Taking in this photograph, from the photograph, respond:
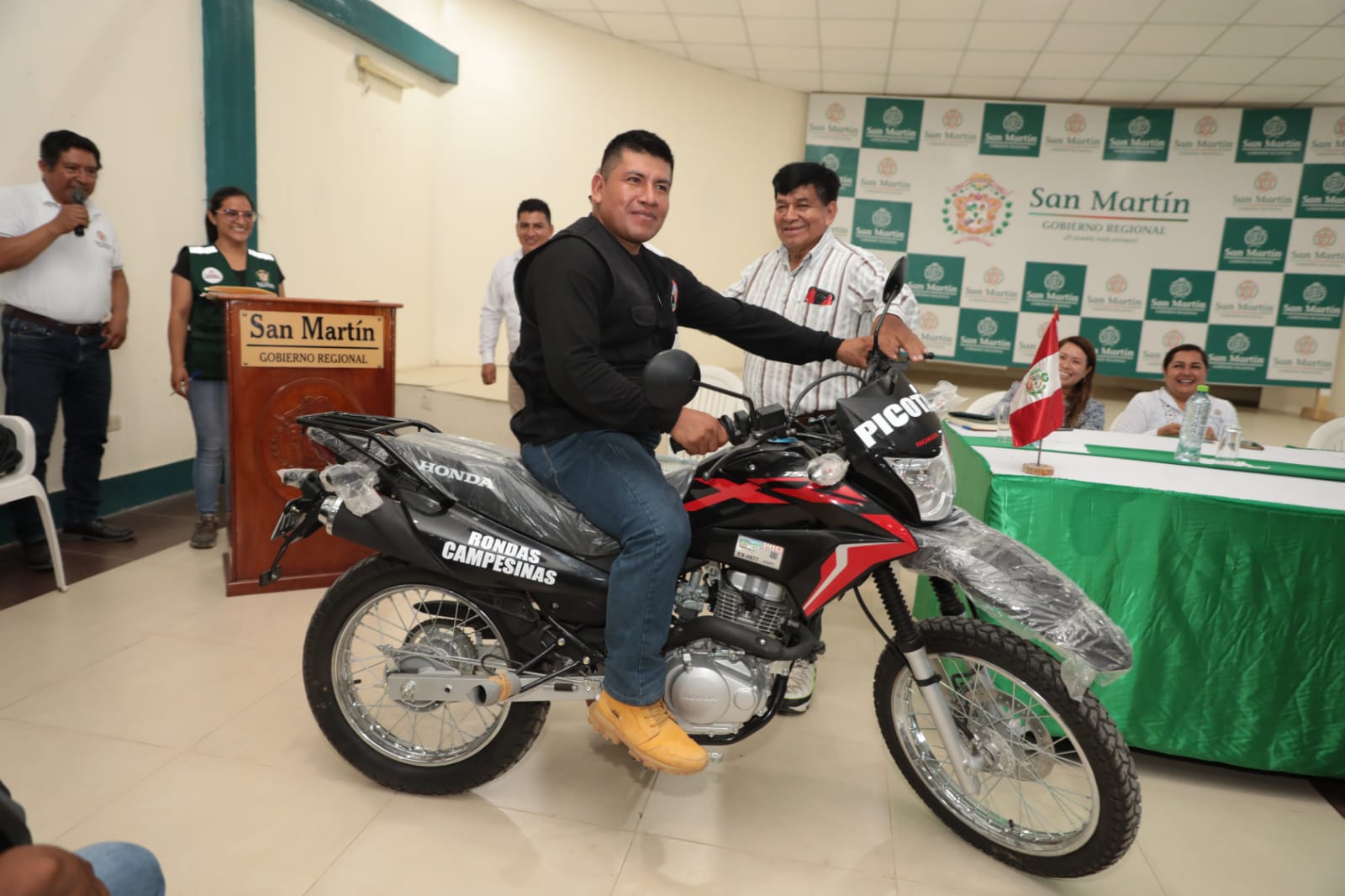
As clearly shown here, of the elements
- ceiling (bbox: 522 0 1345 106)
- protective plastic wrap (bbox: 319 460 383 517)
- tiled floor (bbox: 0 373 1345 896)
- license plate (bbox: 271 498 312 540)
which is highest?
ceiling (bbox: 522 0 1345 106)

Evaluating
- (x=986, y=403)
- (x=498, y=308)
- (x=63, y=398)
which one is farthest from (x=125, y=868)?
(x=498, y=308)

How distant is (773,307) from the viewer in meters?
2.79

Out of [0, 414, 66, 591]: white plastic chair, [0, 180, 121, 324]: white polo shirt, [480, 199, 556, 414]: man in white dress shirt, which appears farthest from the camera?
[480, 199, 556, 414]: man in white dress shirt

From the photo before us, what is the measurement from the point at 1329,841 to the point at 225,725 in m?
3.00

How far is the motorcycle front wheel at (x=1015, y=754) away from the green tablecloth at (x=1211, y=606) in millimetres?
387

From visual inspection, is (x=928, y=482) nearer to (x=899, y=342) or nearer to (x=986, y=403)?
(x=899, y=342)

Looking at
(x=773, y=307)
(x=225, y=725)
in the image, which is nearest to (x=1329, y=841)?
(x=773, y=307)

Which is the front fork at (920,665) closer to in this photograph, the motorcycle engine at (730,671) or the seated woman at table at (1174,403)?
the motorcycle engine at (730,671)

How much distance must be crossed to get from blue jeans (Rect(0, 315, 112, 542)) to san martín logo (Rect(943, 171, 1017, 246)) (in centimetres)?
708

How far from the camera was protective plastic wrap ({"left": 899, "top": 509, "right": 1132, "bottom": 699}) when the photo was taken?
5.51 ft

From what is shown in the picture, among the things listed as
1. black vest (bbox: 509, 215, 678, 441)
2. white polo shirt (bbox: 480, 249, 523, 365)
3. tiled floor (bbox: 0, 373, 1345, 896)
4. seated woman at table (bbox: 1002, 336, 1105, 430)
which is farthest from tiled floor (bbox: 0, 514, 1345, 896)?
white polo shirt (bbox: 480, 249, 523, 365)

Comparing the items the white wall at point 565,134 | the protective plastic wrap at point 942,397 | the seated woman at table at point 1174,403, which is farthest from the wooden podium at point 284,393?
the white wall at point 565,134

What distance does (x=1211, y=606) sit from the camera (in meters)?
2.25

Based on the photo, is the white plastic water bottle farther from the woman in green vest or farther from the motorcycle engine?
the woman in green vest
